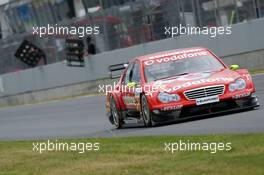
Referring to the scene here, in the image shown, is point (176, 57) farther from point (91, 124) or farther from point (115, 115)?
point (91, 124)

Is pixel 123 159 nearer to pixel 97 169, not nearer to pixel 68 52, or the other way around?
pixel 97 169

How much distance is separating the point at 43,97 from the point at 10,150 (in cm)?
2204

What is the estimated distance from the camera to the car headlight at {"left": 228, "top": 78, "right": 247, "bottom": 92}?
49.2 feet

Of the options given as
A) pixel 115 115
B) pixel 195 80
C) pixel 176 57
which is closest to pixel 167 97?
pixel 195 80

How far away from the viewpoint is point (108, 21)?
33.1 m

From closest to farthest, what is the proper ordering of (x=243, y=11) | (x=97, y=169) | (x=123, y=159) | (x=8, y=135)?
(x=97, y=169) → (x=123, y=159) → (x=8, y=135) → (x=243, y=11)

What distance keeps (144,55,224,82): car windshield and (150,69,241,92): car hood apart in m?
0.28

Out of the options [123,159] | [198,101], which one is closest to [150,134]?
[198,101]

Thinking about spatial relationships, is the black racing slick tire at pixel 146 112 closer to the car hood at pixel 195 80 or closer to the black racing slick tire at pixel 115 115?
the car hood at pixel 195 80

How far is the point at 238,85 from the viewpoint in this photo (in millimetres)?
15047

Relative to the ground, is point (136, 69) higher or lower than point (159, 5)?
higher

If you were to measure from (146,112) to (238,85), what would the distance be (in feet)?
5.34

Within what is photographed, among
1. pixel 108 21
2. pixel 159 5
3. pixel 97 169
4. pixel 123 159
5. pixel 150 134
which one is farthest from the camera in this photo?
pixel 108 21

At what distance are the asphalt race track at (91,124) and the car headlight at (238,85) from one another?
0.40 m
